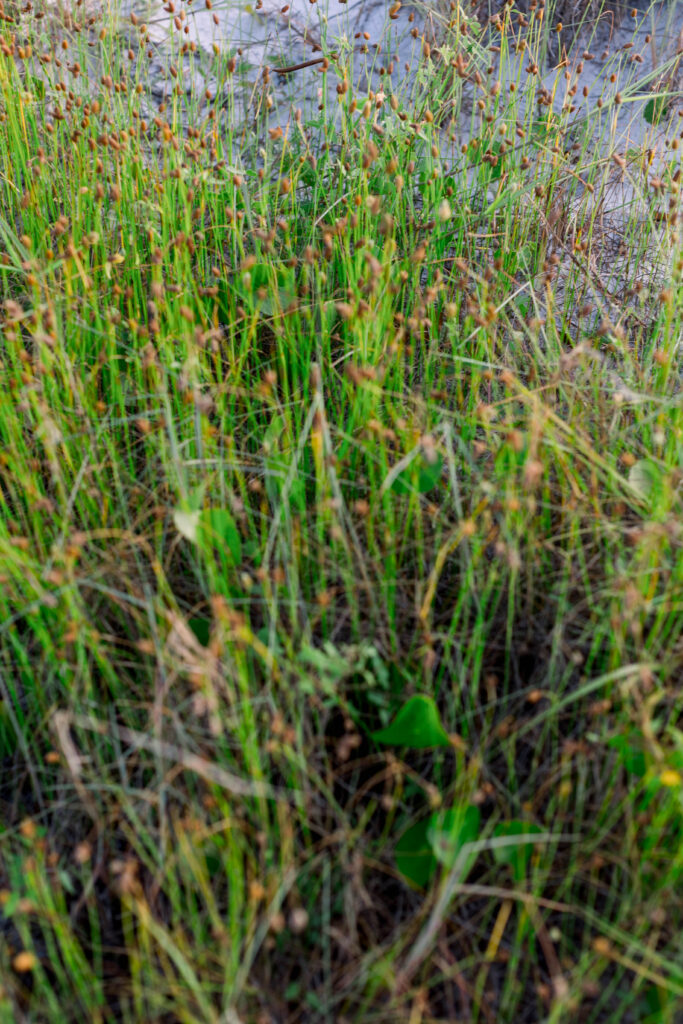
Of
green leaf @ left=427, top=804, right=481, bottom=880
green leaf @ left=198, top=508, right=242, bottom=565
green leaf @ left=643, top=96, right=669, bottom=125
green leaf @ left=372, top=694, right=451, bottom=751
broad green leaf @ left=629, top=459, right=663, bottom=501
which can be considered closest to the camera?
green leaf @ left=427, top=804, right=481, bottom=880

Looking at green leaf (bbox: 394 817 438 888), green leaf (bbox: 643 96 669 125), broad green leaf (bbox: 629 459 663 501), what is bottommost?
green leaf (bbox: 394 817 438 888)

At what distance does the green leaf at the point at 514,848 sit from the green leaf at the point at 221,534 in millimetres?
598

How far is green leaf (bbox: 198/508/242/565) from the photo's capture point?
1.39m

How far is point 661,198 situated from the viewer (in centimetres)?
224

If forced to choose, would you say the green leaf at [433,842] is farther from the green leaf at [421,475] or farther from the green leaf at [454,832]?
the green leaf at [421,475]

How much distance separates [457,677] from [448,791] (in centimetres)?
21

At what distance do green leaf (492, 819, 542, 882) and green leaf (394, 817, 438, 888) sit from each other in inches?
3.6

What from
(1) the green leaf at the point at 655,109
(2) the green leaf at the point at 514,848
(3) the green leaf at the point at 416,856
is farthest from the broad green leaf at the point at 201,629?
(1) the green leaf at the point at 655,109

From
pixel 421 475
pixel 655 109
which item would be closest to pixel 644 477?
pixel 421 475

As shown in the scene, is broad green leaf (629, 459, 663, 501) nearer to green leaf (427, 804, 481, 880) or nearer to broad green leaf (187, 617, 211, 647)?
green leaf (427, 804, 481, 880)

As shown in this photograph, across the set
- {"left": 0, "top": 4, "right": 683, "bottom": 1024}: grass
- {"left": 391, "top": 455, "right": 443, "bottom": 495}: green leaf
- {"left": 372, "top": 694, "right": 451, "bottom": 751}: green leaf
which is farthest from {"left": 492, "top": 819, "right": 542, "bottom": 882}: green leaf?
{"left": 391, "top": 455, "right": 443, "bottom": 495}: green leaf

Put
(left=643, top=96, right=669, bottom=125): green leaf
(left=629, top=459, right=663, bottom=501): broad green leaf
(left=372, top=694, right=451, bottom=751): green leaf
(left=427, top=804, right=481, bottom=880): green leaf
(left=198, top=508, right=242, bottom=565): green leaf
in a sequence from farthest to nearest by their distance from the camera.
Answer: (left=643, top=96, right=669, bottom=125): green leaf, (left=629, top=459, right=663, bottom=501): broad green leaf, (left=198, top=508, right=242, bottom=565): green leaf, (left=372, top=694, right=451, bottom=751): green leaf, (left=427, top=804, right=481, bottom=880): green leaf

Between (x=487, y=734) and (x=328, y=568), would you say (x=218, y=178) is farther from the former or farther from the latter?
(x=487, y=734)

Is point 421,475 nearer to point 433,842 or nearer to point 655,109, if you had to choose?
point 433,842
